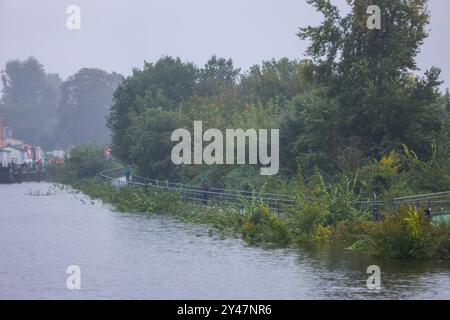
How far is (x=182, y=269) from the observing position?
32562 mm

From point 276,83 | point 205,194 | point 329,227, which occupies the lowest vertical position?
point 329,227

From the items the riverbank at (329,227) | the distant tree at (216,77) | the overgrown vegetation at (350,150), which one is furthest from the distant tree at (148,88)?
the riverbank at (329,227)

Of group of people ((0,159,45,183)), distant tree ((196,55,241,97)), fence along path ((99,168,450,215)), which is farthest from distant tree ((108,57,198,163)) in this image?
group of people ((0,159,45,183))

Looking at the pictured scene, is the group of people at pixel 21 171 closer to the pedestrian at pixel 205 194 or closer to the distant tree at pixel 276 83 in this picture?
the distant tree at pixel 276 83

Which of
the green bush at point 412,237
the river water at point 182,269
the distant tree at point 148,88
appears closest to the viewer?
the river water at point 182,269

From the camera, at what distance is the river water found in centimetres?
2758

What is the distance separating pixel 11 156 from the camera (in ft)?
504

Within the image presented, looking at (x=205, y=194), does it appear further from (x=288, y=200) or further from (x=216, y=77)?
(x=216, y=77)

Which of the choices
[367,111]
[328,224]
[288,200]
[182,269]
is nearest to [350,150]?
[367,111]

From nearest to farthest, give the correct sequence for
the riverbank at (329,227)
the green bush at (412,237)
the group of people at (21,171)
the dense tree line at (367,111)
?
the green bush at (412,237), the riverbank at (329,227), the dense tree line at (367,111), the group of people at (21,171)

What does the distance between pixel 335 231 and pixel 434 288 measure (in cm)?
1190

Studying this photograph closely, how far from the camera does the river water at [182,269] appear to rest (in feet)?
90.5
